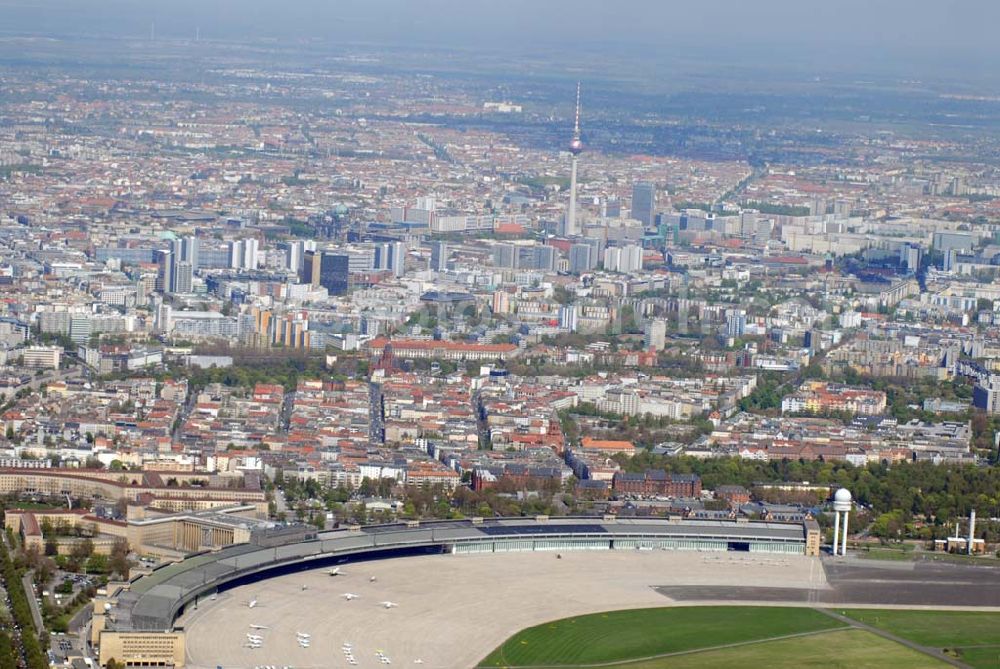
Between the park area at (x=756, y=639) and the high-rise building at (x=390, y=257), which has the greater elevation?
the park area at (x=756, y=639)

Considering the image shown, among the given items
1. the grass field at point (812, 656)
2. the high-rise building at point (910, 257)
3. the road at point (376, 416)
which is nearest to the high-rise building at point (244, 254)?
the road at point (376, 416)

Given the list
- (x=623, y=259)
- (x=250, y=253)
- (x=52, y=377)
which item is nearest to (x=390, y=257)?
(x=250, y=253)

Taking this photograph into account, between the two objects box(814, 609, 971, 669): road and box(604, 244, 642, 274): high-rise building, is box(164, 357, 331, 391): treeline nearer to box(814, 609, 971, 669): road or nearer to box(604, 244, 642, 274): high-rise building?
box(814, 609, 971, 669): road

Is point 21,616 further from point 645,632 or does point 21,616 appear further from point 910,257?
point 910,257

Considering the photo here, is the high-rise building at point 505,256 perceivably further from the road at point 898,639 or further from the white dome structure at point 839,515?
the road at point 898,639

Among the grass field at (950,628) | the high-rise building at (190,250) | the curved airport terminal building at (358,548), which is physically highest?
the curved airport terminal building at (358,548)

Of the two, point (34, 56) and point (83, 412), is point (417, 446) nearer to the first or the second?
point (83, 412)
